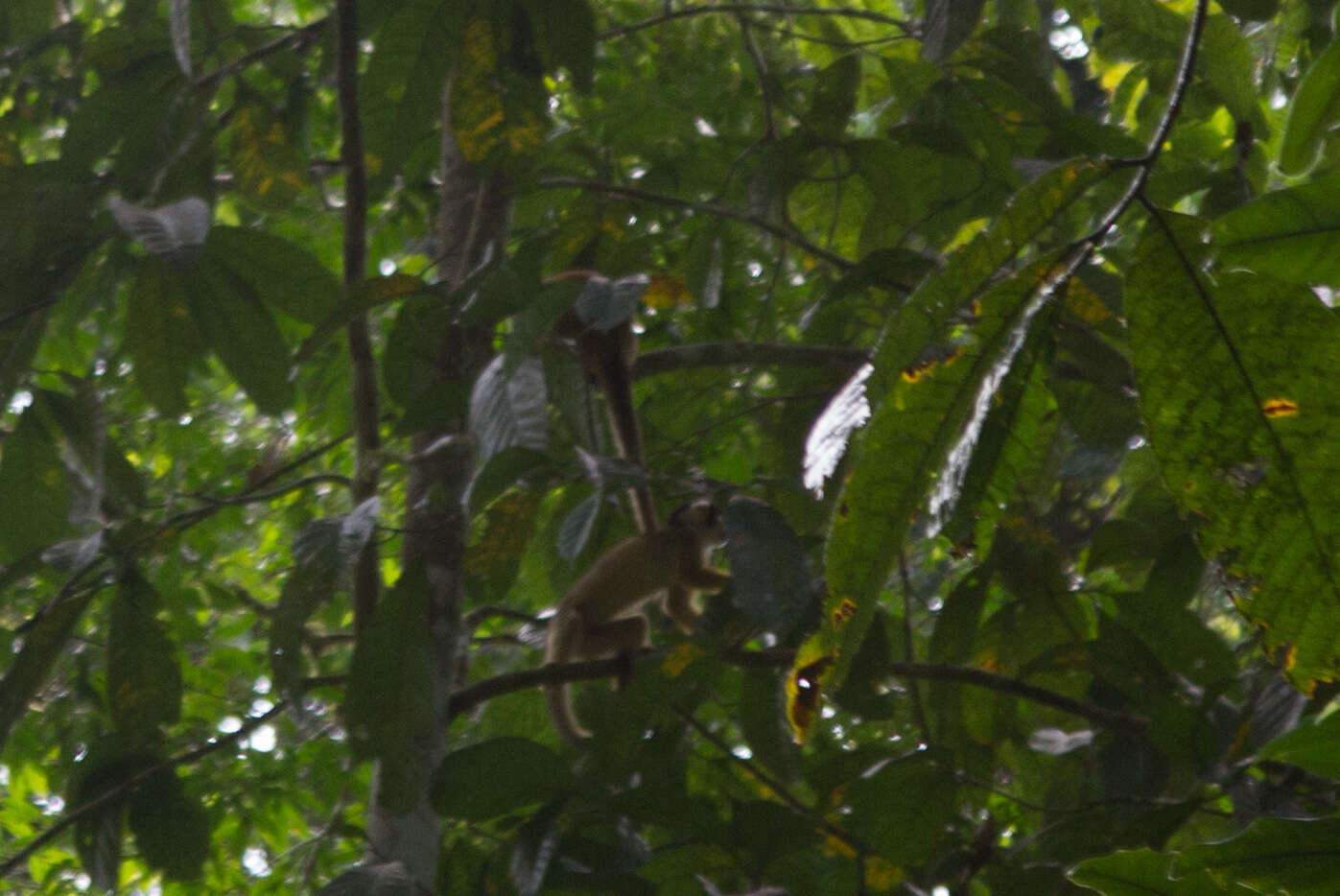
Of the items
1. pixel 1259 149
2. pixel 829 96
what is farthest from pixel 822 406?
pixel 1259 149

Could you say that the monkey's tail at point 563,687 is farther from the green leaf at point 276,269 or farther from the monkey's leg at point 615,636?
the green leaf at point 276,269

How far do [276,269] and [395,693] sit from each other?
0.81 meters

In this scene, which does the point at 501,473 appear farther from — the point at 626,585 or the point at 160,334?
the point at 626,585

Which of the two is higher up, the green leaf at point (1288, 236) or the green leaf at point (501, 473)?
the green leaf at point (501, 473)

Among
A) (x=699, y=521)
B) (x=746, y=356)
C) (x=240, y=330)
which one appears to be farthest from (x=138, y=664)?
(x=699, y=521)

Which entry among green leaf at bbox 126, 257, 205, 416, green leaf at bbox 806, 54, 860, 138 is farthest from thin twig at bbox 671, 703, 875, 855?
green leaf at bbox 806, 54, 860, 138

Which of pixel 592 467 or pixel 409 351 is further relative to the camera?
pixel 409 351

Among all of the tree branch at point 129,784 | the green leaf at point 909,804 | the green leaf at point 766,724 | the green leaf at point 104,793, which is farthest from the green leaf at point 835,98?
the green leaf at point 104,793

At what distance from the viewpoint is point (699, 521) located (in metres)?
3.39

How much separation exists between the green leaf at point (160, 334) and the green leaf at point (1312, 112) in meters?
1.86

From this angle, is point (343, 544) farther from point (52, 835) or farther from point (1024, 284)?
point (1024, 284)

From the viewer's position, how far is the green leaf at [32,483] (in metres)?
2.28

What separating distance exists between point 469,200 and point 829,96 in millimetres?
815

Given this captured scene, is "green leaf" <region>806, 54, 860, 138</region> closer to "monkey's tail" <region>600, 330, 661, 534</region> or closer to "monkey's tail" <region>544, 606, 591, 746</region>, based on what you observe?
"monkey's tail" <region>600, 330, 661, 534</region>
